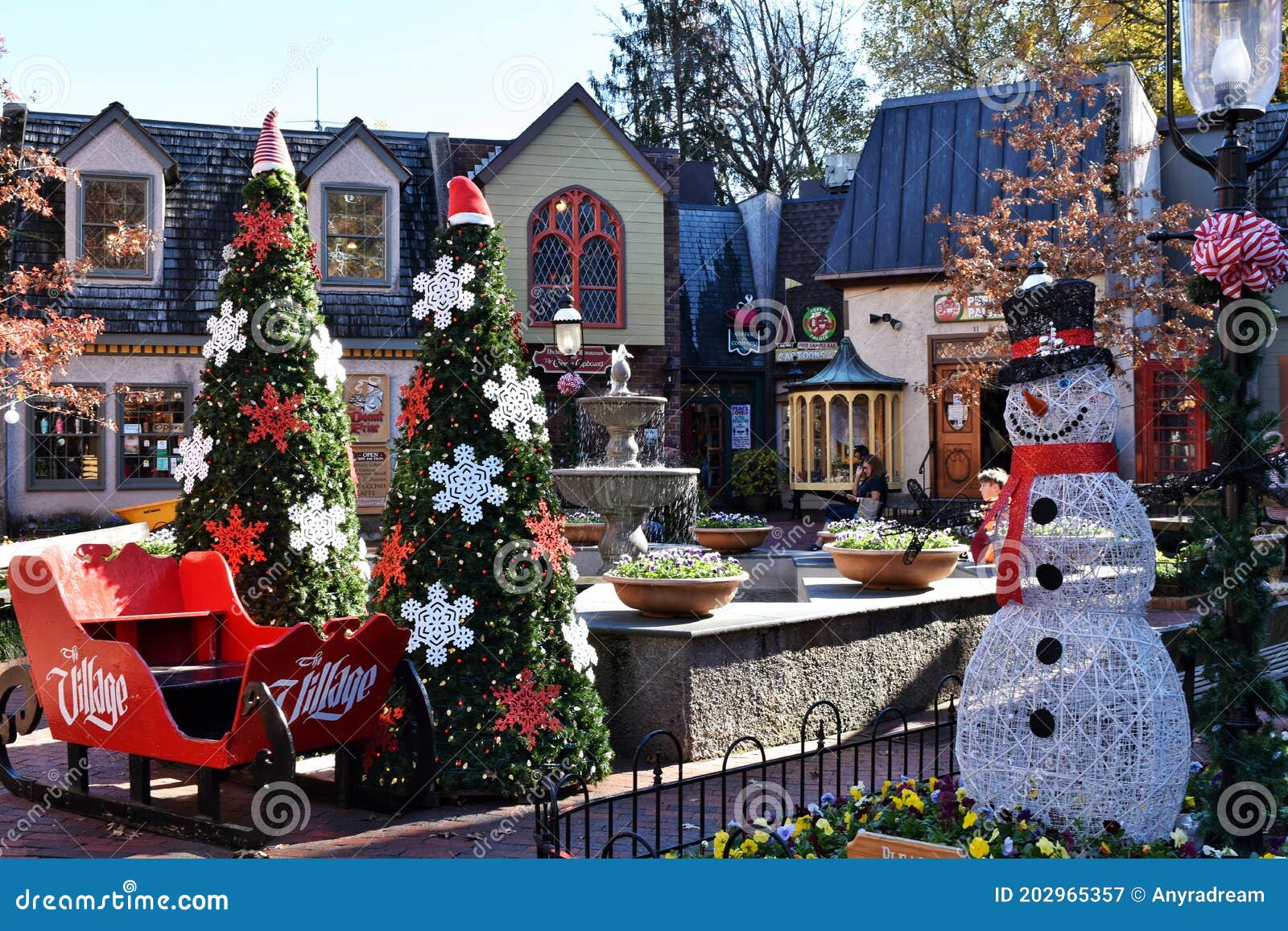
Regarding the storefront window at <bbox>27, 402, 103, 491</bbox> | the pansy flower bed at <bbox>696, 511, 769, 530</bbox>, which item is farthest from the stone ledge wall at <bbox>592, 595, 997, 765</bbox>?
the storefront window at <bbox>27, 402, 103, 491</bbox>

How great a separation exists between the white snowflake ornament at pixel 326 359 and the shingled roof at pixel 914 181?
48.8 ft

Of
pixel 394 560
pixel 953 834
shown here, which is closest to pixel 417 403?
pixel 394 560

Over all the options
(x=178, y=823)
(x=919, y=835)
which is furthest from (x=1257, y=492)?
(x=178, y=823)

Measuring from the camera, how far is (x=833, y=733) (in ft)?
25.8

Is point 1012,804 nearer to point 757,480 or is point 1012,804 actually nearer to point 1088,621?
point 1088,621

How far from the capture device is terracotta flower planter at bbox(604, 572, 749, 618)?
7.40 m

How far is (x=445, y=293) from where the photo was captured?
6.44 metres

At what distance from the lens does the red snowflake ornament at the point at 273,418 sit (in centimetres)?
706

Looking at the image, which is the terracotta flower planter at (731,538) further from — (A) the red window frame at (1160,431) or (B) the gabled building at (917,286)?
(A) the red window frame at (1160,431)

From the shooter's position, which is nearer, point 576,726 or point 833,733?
point 576,726

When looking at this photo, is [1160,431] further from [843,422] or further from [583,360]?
[583,360]

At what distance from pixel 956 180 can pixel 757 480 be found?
6.89 meters

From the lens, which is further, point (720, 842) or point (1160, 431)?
point (1160, 431)

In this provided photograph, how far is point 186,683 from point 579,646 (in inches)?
74.9
